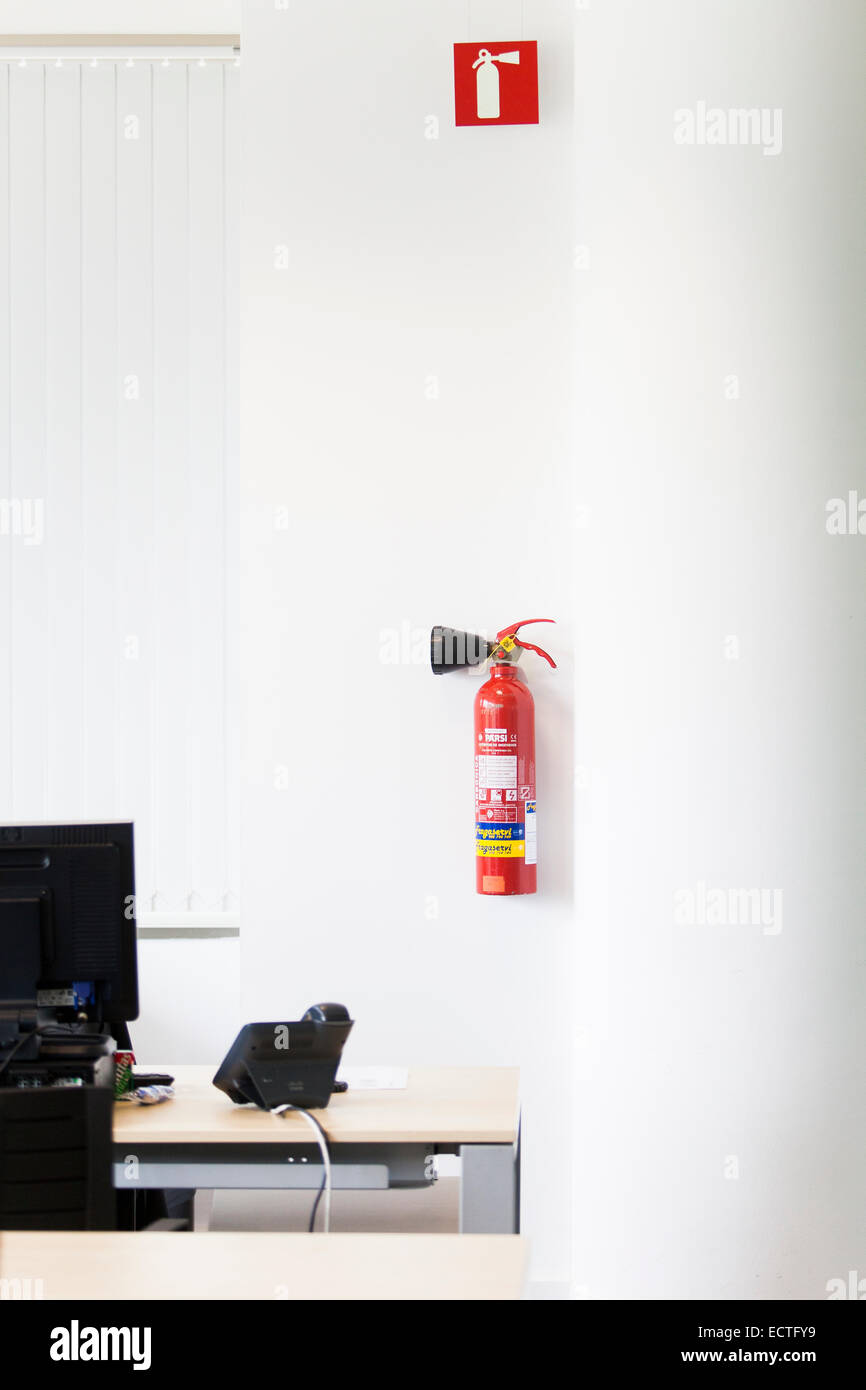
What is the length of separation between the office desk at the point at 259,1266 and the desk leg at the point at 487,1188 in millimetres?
421

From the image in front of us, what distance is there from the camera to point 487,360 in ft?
9.54

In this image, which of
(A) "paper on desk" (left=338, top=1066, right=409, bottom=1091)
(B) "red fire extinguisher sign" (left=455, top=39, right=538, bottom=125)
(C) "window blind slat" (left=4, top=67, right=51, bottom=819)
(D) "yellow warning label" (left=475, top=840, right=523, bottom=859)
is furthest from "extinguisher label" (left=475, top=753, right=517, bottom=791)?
(B) "red fire extinguisher sign" (left=455, top=39, right=538, bottom=125)

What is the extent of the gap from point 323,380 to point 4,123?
126 cm

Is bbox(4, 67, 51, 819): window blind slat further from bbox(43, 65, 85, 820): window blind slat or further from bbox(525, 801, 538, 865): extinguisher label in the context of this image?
bbox(525, 801, 538, 865): extinguisher label

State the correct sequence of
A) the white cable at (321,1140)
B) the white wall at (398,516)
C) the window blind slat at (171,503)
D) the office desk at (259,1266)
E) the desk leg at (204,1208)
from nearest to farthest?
the office desk at (259,1266), the white cable at (321,1140), the desk leg at (204,1208), the white wall at (398,516), the window blind slat at (171,503)

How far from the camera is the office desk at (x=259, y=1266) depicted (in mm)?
1324

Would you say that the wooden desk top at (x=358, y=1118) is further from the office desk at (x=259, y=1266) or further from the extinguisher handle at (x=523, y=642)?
the extinguisher handle at (x=523, y=642)

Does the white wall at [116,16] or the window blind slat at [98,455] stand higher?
the white wall at [116,16]

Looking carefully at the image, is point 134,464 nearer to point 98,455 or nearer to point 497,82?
point 98,455

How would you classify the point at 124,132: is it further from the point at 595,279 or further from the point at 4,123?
the point at 595,279

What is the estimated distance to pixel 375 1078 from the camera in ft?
7.41

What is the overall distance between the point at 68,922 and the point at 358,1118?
0.62 meters

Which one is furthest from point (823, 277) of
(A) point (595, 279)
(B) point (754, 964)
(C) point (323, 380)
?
(B) point (754, 964)

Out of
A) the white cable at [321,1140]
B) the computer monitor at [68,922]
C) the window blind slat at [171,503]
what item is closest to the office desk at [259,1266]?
the white cable at [321,1140]
